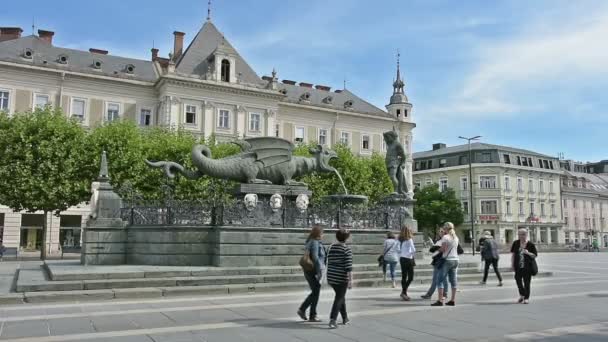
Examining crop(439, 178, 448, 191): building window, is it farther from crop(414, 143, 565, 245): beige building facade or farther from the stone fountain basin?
the stone fountain basin

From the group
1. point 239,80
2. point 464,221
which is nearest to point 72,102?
point 239,80

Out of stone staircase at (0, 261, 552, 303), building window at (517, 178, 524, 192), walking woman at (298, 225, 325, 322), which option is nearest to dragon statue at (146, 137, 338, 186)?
stone staircase at (0, 261, 552, 303)

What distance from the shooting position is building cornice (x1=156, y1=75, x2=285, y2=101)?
46406 millimetres

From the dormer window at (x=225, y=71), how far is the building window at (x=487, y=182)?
4104 cm

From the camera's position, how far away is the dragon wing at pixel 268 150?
18250 mm

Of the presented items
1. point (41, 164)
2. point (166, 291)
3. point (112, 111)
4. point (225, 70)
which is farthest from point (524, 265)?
point (225, 70)

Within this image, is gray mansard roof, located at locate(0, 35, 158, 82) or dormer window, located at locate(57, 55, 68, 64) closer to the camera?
gray mansard roof, located at locate(0, 35, 158, 82)

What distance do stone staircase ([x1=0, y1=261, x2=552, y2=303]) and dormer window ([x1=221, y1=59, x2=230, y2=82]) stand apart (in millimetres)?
37165

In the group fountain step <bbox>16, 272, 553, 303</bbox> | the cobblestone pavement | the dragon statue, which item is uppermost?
the dragon statue

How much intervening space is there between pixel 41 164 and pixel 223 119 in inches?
811

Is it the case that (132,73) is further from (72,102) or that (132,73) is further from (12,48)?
(12,48)

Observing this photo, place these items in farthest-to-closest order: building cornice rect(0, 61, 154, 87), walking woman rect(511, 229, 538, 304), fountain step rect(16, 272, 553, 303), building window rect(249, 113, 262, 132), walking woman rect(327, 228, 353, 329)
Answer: building window rect(249, 113, 262, 132), building cornice rect(0, 61, 154, 87), walking woman rect(511, 229, 538, 304), fountain step rect(16, 272, 553, 303), walking woman rect(327, 228, 353, 329)

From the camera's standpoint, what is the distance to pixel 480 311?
10438 millimetres

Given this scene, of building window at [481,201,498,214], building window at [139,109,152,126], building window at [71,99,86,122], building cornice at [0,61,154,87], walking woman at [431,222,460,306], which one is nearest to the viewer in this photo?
walking woman at [431,222,460,306]
